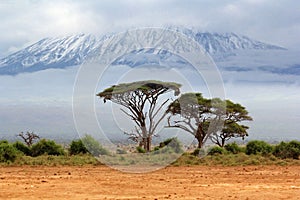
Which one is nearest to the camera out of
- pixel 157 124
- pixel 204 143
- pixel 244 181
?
pixel 244 181

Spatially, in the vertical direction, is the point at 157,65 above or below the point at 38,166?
above

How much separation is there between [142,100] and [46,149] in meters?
8.63

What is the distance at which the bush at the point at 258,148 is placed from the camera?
94.2 feet

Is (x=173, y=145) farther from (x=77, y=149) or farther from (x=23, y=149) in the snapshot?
(x=23, y=149)

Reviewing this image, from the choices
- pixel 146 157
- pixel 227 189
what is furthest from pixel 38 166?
pixel 227 189

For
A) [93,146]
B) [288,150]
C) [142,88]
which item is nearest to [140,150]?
[93,146]

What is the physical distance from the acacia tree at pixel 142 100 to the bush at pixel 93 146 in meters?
4.40

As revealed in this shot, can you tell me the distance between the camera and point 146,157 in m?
26.5

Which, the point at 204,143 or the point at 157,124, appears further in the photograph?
the point at 204,143

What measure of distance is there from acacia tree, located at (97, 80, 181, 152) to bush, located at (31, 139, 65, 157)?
4.96 meters

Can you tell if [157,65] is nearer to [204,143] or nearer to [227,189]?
[204,143]

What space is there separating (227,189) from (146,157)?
39.9 ft

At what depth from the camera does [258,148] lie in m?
29.1

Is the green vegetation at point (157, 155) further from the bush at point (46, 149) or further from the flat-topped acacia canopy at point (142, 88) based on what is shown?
the flat-topped acacia canopy at point (142, 88)
